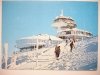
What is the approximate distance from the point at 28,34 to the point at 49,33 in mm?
324

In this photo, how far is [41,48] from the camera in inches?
117

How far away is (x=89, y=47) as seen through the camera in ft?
9.77

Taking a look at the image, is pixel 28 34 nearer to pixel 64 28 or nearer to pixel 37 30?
pixel 37 30

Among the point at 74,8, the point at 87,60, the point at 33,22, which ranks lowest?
the point at 87,60

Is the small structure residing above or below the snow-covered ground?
above

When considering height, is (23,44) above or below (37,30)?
below

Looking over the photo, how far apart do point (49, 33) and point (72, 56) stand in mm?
499

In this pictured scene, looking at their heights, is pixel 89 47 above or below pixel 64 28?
below

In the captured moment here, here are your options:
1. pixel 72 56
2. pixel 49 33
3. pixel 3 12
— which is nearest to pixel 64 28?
pixel 49 33

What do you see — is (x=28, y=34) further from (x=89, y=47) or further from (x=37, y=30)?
(x=89, y=47)

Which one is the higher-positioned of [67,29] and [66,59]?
[67,29]

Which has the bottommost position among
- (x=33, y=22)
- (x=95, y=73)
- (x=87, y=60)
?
(x=95, y=73)

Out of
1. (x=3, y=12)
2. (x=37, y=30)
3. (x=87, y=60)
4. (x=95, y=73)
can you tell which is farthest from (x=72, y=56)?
(x=3, y=12)

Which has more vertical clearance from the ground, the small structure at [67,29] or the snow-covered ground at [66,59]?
the small structure at [67,29]
